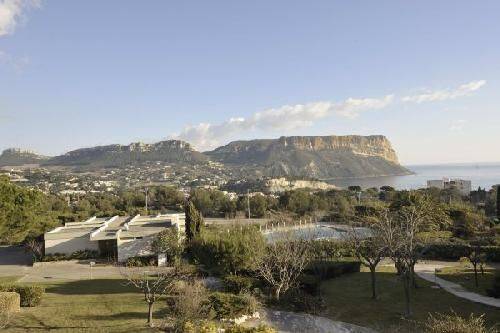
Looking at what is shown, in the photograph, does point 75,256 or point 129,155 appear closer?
point 75,256

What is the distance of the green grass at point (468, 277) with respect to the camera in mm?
22359

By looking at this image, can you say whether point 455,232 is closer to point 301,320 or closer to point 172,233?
point 172,233

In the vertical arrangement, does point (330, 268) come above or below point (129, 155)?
below

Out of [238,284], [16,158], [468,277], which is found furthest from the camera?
[16,158]

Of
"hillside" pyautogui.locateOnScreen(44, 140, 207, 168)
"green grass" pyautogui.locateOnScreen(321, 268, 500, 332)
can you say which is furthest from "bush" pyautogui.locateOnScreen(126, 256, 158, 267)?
"hillside" pyautogui.locateOnScreen(44, 140, 207, 168)

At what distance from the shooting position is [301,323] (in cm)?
1698

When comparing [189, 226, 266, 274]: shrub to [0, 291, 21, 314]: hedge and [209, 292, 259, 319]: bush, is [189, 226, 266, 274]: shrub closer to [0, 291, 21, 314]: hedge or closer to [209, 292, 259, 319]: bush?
[209, 292, 259, 319]: bush

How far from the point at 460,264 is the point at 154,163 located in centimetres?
14764

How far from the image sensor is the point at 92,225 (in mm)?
38219

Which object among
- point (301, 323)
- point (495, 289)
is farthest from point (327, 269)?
point (301, 323)

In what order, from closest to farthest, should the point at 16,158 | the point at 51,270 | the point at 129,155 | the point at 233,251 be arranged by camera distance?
the point at 233,251 → the point at 51,270 → the point at 129,155 → the point at 16,158

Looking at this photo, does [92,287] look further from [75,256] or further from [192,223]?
[75,256]

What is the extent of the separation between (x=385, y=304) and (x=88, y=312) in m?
12.0

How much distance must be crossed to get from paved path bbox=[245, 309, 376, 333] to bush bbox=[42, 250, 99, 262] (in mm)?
18064
